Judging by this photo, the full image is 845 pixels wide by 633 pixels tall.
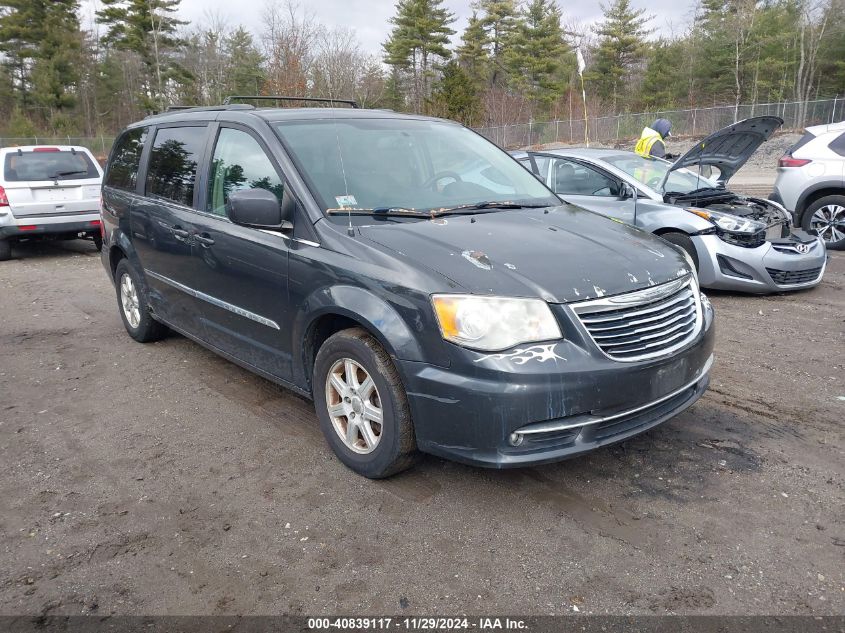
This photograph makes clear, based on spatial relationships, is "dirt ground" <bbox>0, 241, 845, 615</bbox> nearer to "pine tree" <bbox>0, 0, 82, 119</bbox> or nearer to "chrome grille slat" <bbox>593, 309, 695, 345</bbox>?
"chrome grille slat" <bbox>593, 309, 695, 345</bbox>

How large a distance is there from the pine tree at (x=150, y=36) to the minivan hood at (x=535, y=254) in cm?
5104

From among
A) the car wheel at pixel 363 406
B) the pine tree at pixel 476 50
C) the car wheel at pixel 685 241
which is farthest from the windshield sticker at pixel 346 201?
the pine tree at pixel 476 50

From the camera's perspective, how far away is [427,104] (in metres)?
40.5

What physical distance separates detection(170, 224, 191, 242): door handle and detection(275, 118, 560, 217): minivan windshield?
1080 millimetres

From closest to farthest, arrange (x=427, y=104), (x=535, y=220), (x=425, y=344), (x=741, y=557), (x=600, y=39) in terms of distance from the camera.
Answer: (x=741, y=557) → (x=425, y=344) → (x=535, y=220) → (x=427, y=104) → (x=600, y=39)

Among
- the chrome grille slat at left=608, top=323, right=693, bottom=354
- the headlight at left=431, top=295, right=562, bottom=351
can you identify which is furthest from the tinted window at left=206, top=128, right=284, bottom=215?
the chrome grille slat at left=608, top=323, right=693, bottom=354

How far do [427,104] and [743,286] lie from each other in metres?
36.1

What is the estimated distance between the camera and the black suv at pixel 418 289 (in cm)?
287

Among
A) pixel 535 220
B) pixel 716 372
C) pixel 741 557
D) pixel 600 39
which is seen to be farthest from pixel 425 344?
pixel 600 39

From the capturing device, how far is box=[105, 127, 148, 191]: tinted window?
5405mm

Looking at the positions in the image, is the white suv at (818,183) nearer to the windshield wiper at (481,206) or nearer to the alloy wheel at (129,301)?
the windshield wiper at (481,206)

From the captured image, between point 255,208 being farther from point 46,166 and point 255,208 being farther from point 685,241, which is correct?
point 46,166

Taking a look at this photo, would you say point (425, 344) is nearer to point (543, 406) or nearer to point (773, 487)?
point (543, 406)

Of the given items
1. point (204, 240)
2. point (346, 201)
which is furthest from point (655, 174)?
point (204, 240)
